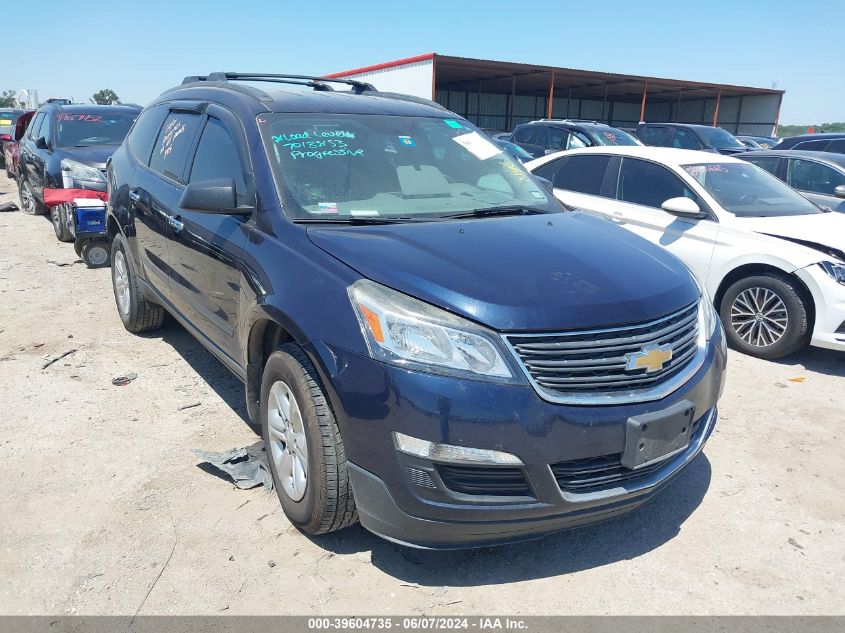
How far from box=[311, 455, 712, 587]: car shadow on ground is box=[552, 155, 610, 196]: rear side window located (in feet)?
14.2

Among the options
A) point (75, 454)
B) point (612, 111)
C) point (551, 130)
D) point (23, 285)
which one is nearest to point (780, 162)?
point (551, 130)

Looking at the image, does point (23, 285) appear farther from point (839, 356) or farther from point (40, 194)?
point (839, 356)

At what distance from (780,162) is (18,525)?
348 inches

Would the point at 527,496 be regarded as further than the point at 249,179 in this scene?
No

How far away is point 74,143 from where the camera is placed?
9.05 m

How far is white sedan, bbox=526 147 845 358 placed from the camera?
5.04m

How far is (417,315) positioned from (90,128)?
8749 millimetres

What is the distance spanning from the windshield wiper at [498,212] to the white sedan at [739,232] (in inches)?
73.7

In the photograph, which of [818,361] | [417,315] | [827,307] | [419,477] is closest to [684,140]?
[818,361]

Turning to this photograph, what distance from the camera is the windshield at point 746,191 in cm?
577

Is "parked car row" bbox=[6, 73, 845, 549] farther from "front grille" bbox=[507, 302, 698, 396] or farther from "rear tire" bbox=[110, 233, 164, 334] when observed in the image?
"rear tire" bbox=[110, 233, 164, 334]

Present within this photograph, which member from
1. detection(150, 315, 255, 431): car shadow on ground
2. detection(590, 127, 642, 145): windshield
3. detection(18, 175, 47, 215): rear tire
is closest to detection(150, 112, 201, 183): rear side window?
detection(150, 315, 255, 431): car shadow on ground

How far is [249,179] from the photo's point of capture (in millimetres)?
3170

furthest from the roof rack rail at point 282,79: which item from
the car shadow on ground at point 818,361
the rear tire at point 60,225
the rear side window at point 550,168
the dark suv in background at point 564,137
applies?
the dark suv in background at point 564,137
